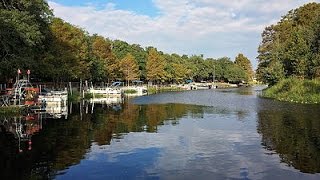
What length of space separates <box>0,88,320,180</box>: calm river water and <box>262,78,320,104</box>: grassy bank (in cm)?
2178

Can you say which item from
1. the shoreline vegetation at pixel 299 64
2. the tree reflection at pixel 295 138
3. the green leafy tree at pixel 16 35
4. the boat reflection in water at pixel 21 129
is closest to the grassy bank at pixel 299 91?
the shoreline vegetation at pixel 299 64

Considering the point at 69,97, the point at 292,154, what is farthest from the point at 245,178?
the point at 69,97

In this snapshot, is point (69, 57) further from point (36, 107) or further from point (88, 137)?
point (88, 137)

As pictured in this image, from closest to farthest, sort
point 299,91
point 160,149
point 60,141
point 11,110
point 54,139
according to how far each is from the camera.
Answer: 1. point 160,149
2. point 60,141
3. point 54,139
4. point 11,110
5. point 299,91

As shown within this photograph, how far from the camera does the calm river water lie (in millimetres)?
17469

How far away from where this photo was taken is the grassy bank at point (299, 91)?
56.3 m

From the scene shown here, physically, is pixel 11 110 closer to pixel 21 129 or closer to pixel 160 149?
pixel 21 129

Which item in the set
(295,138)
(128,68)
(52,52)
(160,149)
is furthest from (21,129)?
(128,68)

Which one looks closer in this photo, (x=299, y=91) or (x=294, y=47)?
(x=299, y=91)

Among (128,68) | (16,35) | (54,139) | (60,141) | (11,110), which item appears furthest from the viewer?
(128,68)

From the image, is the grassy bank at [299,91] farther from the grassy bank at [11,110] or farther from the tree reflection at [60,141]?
the grassy bank at [11,110]

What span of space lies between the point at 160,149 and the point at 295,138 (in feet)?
28.9

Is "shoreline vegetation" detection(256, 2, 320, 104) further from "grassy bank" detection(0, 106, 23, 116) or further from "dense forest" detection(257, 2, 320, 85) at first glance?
"grassy bank" detection(0, 106, 23, 116)

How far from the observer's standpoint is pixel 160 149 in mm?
22953
